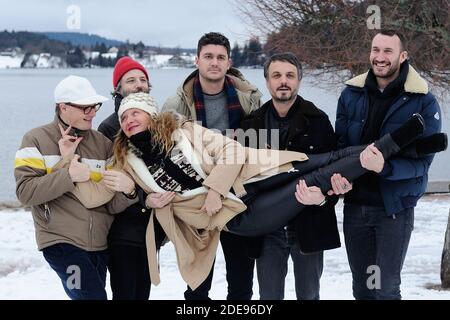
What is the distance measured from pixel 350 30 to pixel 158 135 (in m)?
4.70

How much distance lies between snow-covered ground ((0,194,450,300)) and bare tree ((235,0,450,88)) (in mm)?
2359

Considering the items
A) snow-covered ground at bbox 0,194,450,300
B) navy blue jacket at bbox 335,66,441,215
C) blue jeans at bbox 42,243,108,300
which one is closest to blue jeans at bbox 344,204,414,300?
navy blue jacket at bbox 335,66,441,215

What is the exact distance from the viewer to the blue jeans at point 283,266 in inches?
165

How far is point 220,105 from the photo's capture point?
4.48m

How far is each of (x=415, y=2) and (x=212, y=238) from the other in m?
4.56

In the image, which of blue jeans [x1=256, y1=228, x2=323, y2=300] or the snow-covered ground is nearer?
blue jeans [x1=256, y1=228, x2=323, y2=300]

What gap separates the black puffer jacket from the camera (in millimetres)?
4082

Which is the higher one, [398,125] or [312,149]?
[398,125]

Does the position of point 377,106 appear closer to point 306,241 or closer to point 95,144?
point 306,241

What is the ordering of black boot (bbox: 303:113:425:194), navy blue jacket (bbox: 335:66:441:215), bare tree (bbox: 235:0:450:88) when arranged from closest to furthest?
black boot (bbox: 303:113:425:194) → navy blue jacket (bbox: 335:66:441:215) → bare tree (bbox: 235:0:450:88)

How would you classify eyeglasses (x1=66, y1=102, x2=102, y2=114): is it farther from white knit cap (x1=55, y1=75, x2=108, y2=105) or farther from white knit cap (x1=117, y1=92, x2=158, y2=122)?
white knit cap (x1=117, y1=92, x2=158, y2=122)

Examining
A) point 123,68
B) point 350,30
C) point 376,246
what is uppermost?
point 350,30

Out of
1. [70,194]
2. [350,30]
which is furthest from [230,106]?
[350,30]

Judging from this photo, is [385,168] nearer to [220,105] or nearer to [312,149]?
[312,149]
